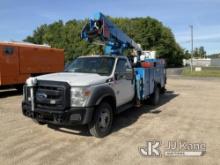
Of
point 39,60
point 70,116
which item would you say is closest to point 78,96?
point 70,116

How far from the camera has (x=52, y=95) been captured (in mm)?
6008

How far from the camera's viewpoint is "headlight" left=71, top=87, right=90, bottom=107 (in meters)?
5.92

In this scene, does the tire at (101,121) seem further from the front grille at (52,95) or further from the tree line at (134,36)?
the tree line at (134,36)

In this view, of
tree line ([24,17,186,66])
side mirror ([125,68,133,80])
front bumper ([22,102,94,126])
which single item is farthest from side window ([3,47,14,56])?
tree line ([24,17,186,66])

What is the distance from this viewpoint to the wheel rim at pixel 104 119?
21.4ft

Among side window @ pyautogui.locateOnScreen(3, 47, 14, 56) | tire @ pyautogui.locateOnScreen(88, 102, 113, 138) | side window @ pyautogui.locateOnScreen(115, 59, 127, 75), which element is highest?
side window @ pyautogui.locateOnScreen(3, 47, 14, 56)

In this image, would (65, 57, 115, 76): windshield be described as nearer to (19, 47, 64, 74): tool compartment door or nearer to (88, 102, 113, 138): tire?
(88, 102, 113, 138): tire

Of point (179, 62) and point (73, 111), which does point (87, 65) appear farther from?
point (179, 62)

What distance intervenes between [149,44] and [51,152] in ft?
189

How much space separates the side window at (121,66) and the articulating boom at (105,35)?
1077 millimetres

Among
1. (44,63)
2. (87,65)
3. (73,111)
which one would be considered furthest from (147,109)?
→ (44,63)

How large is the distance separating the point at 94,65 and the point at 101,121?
1749 mm

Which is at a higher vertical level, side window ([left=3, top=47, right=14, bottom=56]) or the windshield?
side window ([left=3, top=47, right=14, bottom=56])

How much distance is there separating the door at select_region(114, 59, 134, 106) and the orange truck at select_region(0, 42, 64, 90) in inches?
291
